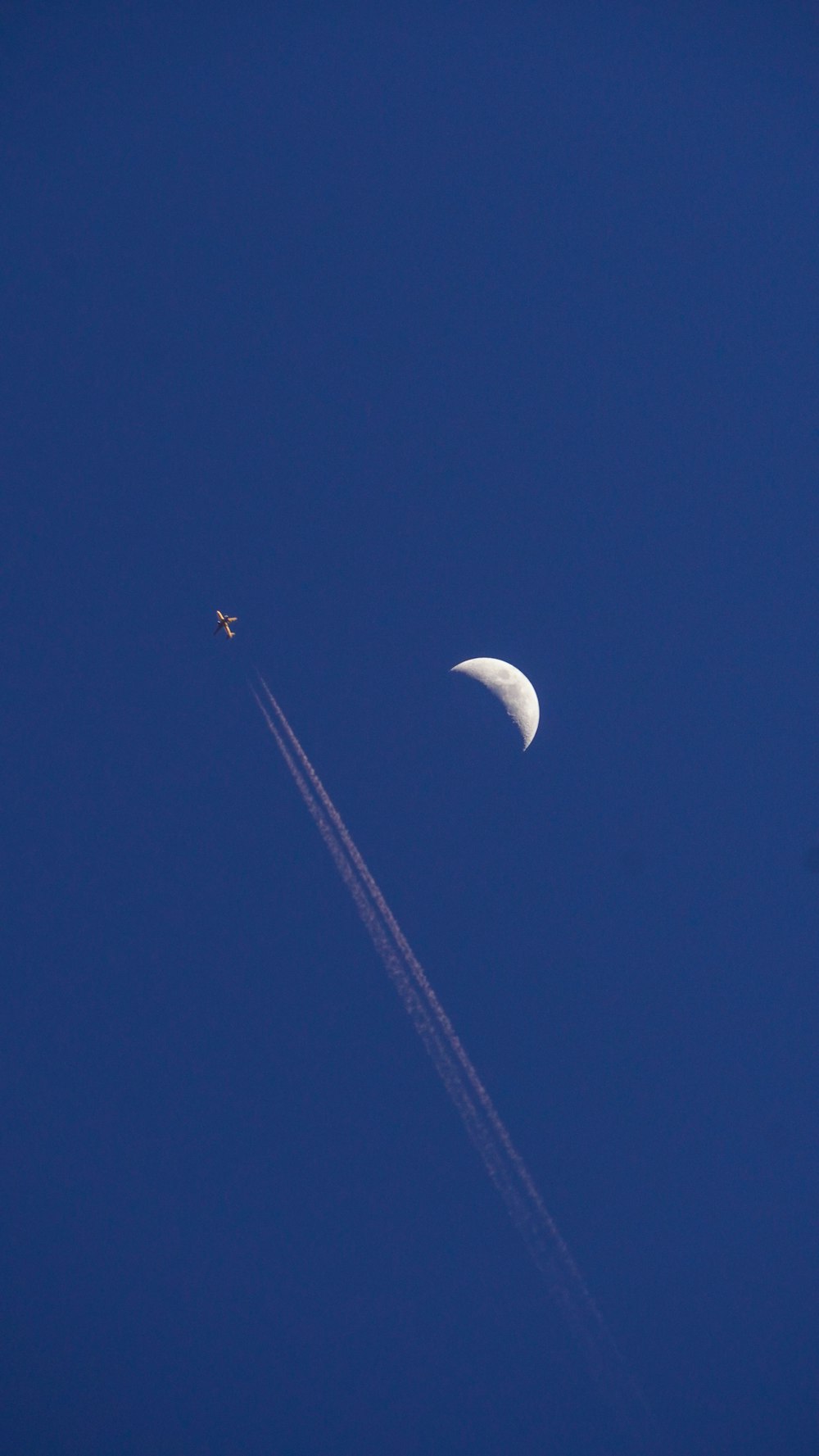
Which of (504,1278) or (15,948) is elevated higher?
(15,948)

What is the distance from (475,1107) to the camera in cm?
5919

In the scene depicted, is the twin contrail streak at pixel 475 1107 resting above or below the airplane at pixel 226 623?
below

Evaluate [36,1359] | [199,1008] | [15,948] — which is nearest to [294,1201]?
[199,1008]

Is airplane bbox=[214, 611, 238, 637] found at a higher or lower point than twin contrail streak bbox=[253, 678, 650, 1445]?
higher

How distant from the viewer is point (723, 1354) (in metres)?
57.9

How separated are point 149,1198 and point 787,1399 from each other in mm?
35706

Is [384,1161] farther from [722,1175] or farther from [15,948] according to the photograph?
[15,948]

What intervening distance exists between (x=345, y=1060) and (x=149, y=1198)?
12.9 m

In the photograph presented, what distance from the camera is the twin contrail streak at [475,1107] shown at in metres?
58.1

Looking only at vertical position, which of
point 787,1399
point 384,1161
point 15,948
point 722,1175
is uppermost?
point 15,948

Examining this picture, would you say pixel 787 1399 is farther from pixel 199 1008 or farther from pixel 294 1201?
pixel 199 1008

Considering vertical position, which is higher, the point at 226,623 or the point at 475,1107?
the point at 226,623

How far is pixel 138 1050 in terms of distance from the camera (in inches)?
2352

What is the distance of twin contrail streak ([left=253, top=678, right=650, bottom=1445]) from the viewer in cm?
5812
